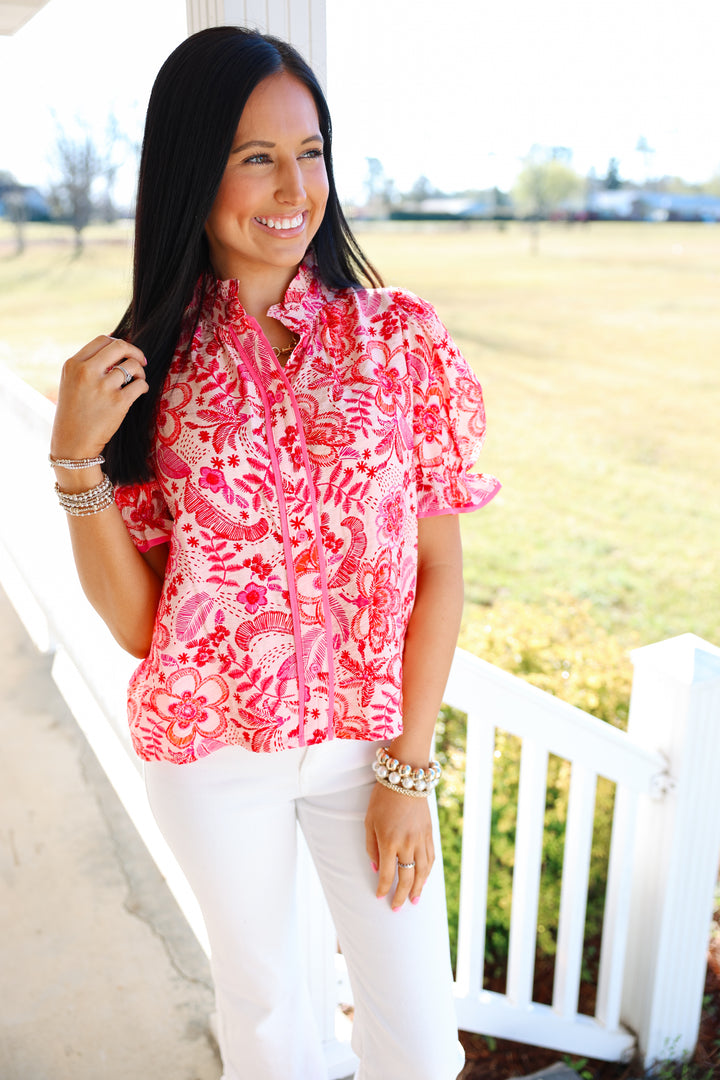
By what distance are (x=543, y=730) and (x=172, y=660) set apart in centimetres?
83

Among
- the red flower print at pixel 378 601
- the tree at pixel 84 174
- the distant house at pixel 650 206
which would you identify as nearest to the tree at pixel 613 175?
the distant house at pixel 650 206

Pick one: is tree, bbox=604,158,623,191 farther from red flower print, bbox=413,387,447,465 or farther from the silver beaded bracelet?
the silver beaded bracelet

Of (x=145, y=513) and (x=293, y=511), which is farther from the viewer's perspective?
(x=145, y=513)

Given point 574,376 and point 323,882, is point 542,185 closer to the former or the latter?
point 574,376

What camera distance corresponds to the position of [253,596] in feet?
3.94

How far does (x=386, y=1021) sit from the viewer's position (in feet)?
4.05

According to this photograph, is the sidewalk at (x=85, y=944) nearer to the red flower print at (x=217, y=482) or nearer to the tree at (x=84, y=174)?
the red flower print at (x=217, y=482)

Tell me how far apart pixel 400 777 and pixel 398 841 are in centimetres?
8

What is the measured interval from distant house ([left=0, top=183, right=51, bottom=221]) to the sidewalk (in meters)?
6.94

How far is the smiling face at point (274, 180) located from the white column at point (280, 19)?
0.89ft

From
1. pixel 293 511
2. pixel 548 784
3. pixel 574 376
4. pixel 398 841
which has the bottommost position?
pixel 574 376

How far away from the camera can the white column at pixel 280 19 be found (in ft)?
4.56

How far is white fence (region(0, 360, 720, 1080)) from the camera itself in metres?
1.80

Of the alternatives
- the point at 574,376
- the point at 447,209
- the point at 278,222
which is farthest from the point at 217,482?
the point at 447,209
